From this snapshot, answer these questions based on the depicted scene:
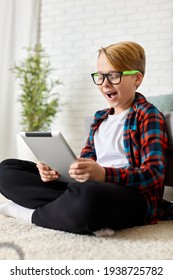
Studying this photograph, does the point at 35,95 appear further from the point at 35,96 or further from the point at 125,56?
the point at 125,56

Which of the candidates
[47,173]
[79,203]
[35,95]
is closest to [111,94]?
[47,173]

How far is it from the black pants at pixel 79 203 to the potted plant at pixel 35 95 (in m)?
2.10

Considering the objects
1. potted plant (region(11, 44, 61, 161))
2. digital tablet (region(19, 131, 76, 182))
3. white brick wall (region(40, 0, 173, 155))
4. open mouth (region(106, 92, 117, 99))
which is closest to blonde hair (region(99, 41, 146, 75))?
open mouth (region(106, 92, 117, 99))

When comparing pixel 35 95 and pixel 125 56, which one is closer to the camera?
pixel 125 56

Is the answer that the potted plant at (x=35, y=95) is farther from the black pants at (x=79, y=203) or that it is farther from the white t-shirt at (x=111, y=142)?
the black pants at (x=79, y=203)

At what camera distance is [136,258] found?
3.36ft

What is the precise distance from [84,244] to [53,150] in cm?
35

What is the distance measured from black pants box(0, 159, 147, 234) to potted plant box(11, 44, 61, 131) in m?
2.10

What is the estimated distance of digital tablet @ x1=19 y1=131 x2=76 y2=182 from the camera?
1284 millimetres

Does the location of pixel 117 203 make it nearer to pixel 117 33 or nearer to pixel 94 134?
pixel 94 134

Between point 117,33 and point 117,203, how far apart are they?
2.73 metres

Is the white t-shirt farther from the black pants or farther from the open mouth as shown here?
the black pants

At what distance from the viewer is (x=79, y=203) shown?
4.03 feet
